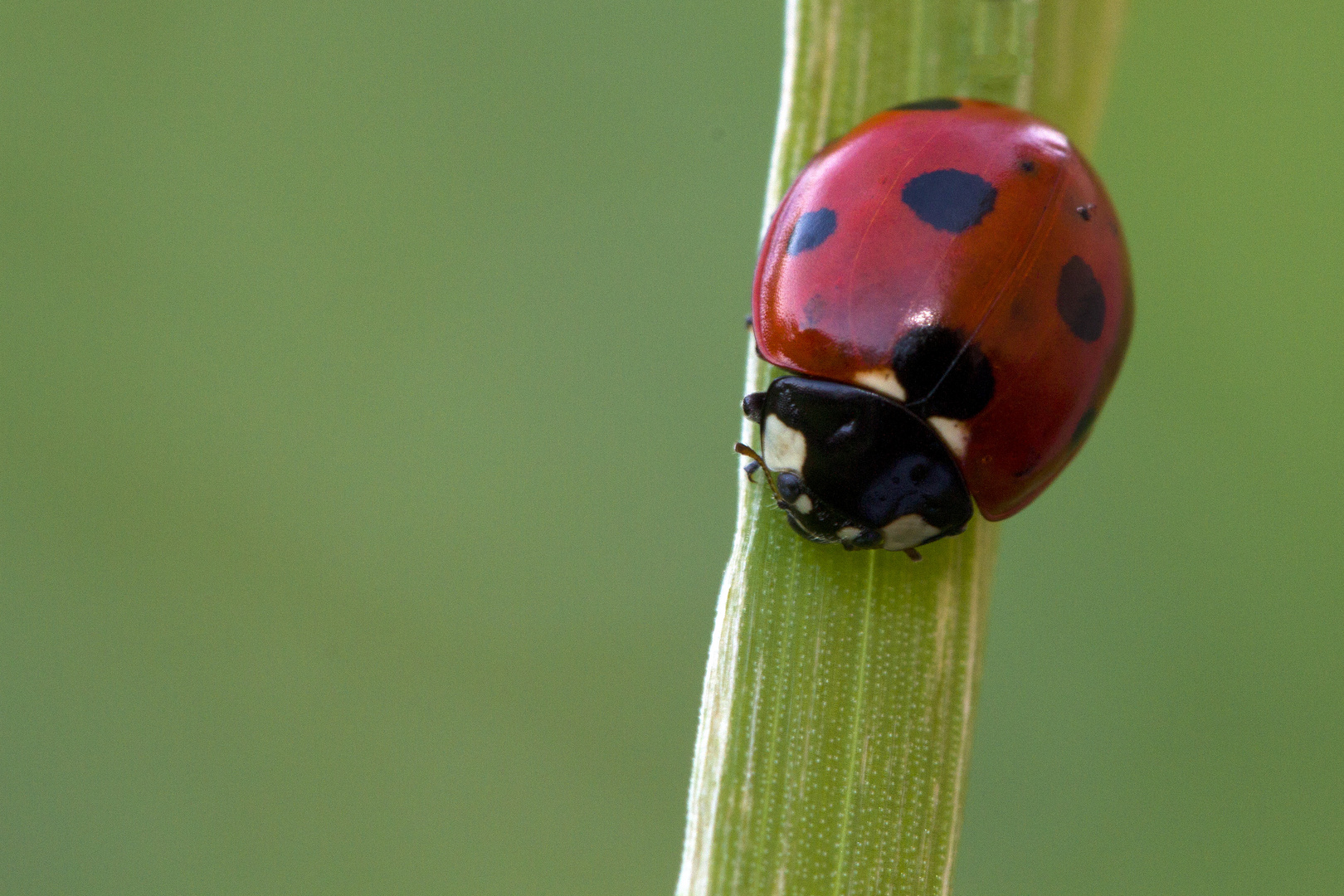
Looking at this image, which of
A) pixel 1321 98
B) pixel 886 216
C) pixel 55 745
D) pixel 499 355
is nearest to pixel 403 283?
pixel 499 355

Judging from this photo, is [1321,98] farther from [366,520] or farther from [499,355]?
[366,520]

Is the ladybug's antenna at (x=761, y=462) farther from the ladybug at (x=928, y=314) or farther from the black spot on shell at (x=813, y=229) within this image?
the black spot on shell at (x=813, y=229)

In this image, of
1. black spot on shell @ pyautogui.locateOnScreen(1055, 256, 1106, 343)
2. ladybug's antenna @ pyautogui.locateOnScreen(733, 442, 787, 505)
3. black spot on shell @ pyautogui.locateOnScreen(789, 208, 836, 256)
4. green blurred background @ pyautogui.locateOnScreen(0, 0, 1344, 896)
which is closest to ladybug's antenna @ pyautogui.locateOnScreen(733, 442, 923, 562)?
ladybug's antenna @ pyautogui.locateOnScreen(733, 442, 787, 505)

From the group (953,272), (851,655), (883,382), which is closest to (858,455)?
(883,382)

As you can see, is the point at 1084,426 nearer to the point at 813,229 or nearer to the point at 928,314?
the point at 928,314

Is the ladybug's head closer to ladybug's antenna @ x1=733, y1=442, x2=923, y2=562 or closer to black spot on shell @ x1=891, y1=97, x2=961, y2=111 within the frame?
ladybug's antenna @ x1=733, y1=442, x2=923, y2=562

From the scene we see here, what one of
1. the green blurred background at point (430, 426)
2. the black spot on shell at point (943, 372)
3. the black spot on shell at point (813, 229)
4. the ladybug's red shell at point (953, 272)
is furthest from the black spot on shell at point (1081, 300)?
the green blurred background at point (430, 426)

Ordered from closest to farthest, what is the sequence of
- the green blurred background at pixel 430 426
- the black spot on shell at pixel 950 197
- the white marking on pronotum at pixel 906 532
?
the white marking on pronotum at pixel 906 532
the black spot on shell at pixel 950 197
the green blurred background at pixel 430 426
